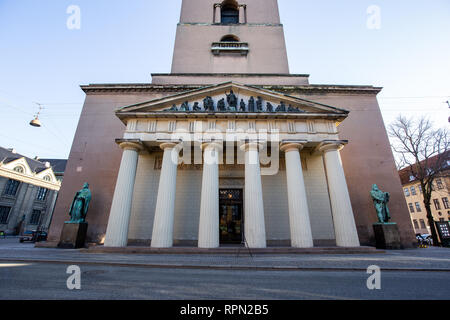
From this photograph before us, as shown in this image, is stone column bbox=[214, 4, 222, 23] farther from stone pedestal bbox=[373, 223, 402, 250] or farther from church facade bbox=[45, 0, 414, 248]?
stone pedestal bbox=[373, 223, 402, 250]

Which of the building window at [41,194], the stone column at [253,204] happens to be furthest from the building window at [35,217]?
the stone column at [253,204]

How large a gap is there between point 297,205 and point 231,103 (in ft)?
24.5

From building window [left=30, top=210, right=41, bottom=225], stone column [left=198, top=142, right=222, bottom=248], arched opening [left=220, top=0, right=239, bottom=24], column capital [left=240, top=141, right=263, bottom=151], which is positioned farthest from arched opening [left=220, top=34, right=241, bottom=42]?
building window [left=30, top=210, right=41, bottom=225]

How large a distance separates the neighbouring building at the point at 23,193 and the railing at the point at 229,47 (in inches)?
1454

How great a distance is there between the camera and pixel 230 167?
48.0 feet

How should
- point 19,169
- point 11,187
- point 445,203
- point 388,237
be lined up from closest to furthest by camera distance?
point 388,237 → point 445,203 → point 11,187 → point 19,169

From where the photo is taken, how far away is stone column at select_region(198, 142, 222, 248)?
9898mm

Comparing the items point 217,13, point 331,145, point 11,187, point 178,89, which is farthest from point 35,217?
point 331,145

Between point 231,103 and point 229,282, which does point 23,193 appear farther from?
point 229,282

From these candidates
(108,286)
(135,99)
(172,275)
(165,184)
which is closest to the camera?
(108,286)
